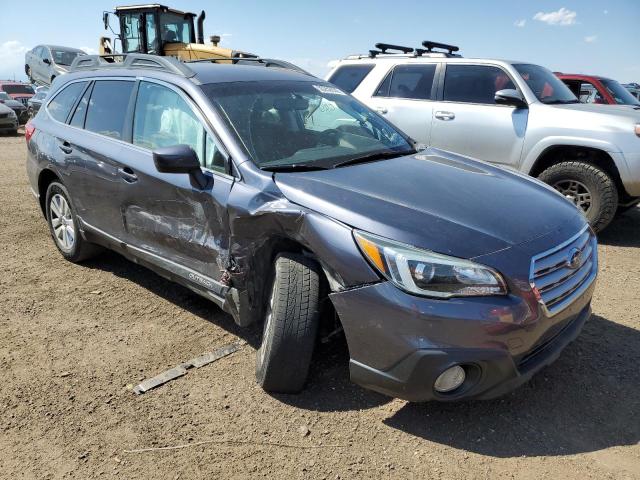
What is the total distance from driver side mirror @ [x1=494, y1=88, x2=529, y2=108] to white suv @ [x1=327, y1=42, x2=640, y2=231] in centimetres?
1

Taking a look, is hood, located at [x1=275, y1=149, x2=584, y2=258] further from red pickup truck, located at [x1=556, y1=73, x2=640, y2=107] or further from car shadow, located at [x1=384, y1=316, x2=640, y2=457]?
red pickup truck, located at [x1=556, y1=73, x2=640, y2=107]

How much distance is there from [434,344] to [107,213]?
2695mm

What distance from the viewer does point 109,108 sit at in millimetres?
3943

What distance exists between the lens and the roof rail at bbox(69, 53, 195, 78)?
3498mm

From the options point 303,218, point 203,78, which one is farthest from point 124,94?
point 303,218

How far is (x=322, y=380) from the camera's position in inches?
117

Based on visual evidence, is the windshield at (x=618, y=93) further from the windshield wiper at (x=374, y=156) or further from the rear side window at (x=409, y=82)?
the windshield wiper at (x=374, y=156)

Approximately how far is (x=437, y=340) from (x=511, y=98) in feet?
14.6

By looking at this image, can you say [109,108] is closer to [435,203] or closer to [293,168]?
[293,168]

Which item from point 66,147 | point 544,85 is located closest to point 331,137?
point 66,147

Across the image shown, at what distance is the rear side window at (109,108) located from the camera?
3.78m

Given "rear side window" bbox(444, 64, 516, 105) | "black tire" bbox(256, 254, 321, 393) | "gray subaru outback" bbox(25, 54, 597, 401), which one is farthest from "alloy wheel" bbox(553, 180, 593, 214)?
"black tire" bbox(256, 254, 321, 393)

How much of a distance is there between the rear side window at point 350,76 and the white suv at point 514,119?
2 cm

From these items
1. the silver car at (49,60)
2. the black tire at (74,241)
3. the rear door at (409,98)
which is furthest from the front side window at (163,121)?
the silver car at (49,60)
